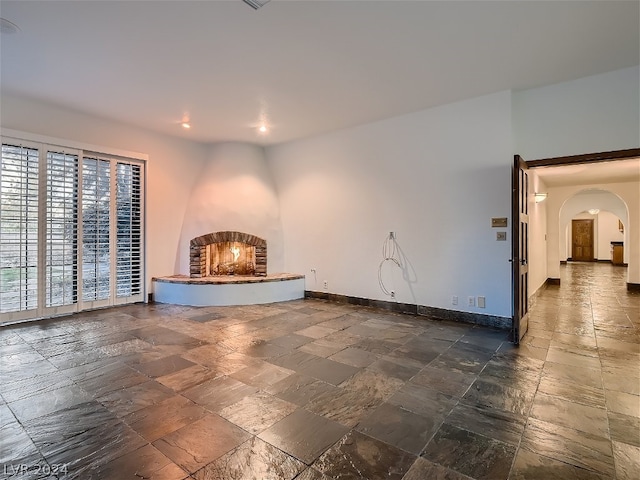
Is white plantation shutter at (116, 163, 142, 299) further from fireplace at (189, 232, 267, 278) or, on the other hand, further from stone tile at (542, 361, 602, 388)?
stone tile at (542, 361, 602, 388)

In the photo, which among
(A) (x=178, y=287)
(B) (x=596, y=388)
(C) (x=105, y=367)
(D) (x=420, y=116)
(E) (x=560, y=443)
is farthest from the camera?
(A) (x=178, y=287)

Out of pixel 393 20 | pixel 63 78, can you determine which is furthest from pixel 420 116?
pixel 63 78

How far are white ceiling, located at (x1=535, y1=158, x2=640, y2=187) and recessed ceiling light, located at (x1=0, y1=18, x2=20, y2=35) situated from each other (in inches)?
251

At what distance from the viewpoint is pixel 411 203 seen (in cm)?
475

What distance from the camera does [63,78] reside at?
11.8 feet

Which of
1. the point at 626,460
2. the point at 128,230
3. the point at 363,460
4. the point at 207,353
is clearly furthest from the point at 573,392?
the point at 128,230

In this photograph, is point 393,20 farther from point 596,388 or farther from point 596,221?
point 596,221

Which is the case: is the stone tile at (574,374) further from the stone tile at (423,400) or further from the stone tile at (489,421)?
the stone tile at (423,400)

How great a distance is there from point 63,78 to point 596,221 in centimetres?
1837

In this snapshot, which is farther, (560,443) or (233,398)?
(233,398)

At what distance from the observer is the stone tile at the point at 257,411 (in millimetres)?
1980

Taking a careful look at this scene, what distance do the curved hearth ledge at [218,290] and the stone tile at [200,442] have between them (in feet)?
11.2

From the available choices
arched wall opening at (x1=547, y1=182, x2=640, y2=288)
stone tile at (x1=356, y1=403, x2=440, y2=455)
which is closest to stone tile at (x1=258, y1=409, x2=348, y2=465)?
stone tile at (x1=356, y1=403, x2=440, y2=455)

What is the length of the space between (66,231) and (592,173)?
8830mm
